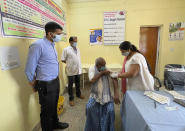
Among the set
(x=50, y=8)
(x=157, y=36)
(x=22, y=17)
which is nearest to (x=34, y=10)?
(x=22, y=17)

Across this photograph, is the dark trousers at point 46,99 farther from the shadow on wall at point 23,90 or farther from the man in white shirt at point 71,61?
the man in white shirt at point 71,61

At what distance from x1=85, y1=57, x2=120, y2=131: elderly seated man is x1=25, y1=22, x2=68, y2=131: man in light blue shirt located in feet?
1.70

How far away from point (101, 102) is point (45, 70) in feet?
2.64

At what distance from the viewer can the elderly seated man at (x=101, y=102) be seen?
117 centimetres

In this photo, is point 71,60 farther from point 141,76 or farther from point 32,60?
point 141,76

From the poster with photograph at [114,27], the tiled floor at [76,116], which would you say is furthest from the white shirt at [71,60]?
A: the poster with photograph at [114,27]

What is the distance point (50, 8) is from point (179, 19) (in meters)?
3.80

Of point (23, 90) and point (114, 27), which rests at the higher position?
point (114, 27)

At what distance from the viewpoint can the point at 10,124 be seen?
1103mm

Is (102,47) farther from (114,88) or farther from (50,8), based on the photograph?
(114,88)

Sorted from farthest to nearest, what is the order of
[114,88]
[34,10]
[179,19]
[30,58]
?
1. [179,19]
2. [34,10]
3. [114,88]
4. [30,58]

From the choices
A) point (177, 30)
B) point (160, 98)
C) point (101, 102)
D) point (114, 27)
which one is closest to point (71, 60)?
point (101, 102)

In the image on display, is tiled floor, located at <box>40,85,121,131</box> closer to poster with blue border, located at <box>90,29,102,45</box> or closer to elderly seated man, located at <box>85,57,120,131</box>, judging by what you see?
elderly seated man, located at <box>85,57,120,131</box>

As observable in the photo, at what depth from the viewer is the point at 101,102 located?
1185 millimetres
